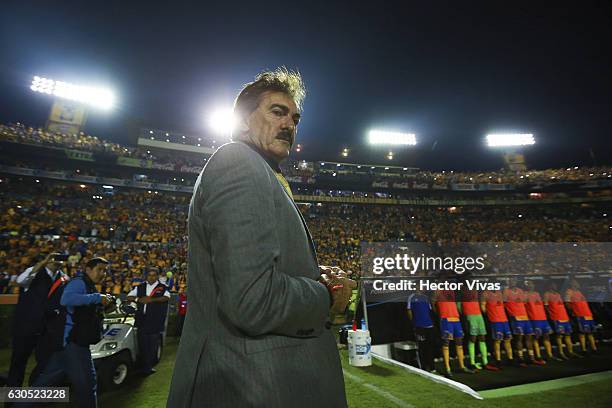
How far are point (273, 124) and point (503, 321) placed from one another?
959 cm

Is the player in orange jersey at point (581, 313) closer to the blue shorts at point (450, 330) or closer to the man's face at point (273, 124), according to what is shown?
the blue shorts at point (450, 330)

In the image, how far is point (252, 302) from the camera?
872 mm

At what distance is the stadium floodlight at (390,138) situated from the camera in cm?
4622

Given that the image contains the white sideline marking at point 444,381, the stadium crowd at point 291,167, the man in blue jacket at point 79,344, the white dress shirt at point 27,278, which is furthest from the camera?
the stadium crowd at point 291,167

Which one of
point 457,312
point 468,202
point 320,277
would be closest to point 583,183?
point 468,202

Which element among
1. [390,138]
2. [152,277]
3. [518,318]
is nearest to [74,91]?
[152,277]

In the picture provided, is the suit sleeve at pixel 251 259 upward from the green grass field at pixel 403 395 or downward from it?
upward

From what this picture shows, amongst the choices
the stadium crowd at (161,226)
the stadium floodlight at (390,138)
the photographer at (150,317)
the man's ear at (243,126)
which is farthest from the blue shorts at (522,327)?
the stadium floodlight at (390,138)

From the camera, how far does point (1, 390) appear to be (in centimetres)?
475

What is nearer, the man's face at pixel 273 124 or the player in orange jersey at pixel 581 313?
the man's face at pixel 273 124

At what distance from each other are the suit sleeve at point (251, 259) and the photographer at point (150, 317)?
695 cm

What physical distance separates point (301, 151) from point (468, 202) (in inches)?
964

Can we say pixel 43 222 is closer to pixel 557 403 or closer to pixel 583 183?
pixel 557 403

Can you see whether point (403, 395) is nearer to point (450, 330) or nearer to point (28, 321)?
point (450, 330)
